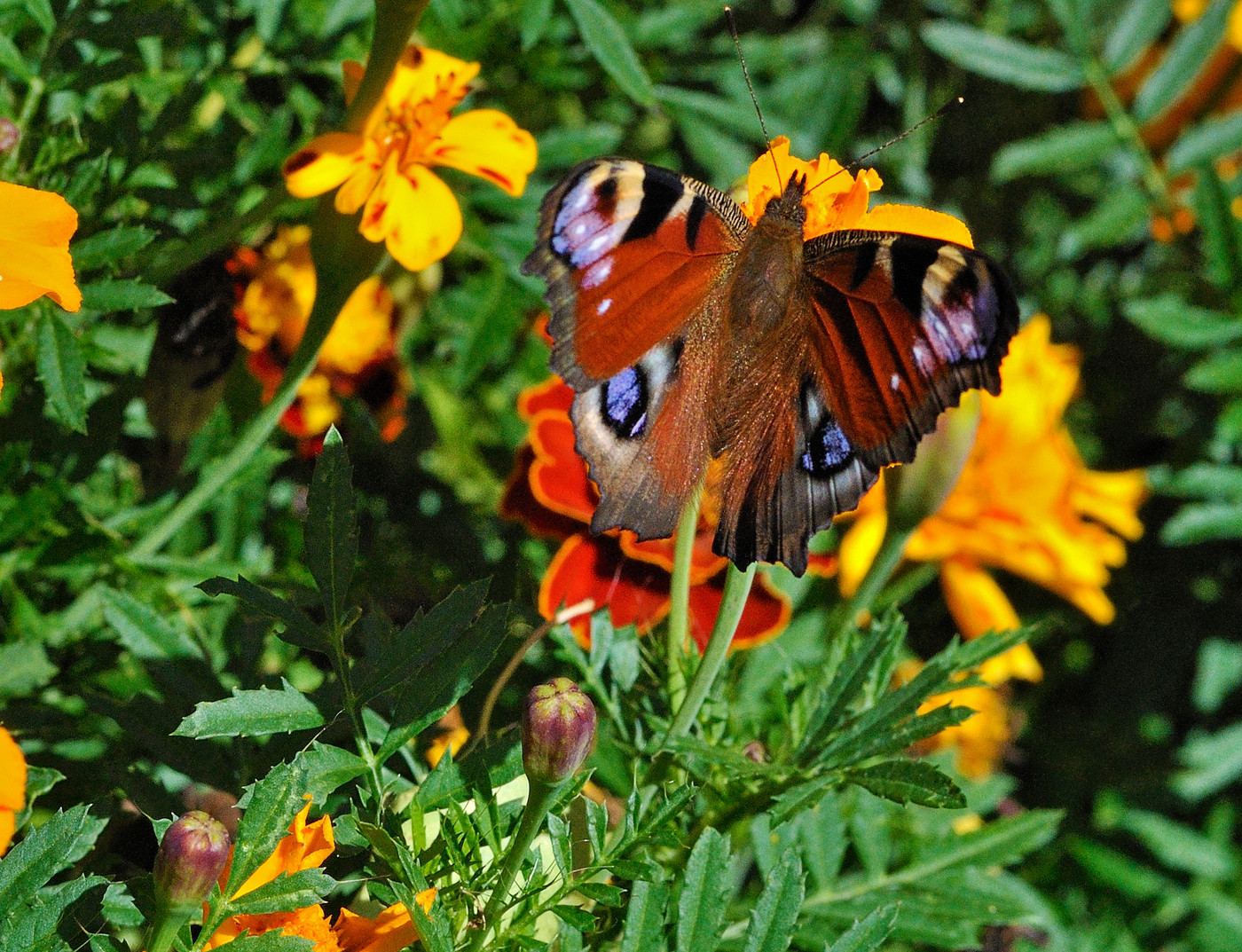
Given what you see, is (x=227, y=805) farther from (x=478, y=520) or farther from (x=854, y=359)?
(x=478, y=520)

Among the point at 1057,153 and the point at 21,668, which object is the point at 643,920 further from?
the point at 1057,153

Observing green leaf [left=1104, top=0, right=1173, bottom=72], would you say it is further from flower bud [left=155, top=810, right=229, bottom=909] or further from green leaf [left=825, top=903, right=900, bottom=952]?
flower bud [left=155, top=810, right=229, bottom=909]

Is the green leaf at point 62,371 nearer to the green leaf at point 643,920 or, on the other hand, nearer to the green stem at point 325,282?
the green stem at point 325,282

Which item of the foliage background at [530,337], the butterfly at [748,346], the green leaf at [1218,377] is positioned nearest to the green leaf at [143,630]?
the foliage background at [530,337]

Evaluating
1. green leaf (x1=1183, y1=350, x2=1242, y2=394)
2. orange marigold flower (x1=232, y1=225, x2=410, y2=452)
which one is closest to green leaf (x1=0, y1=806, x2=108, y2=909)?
orange marigold flower (x1=232, y1=225, x2=410, y2=452)

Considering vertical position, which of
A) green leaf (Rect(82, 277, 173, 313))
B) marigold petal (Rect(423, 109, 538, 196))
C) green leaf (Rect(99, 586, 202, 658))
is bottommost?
green leaf (Rect(99, 586, 202, 658))

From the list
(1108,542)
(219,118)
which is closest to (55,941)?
(219,118)
